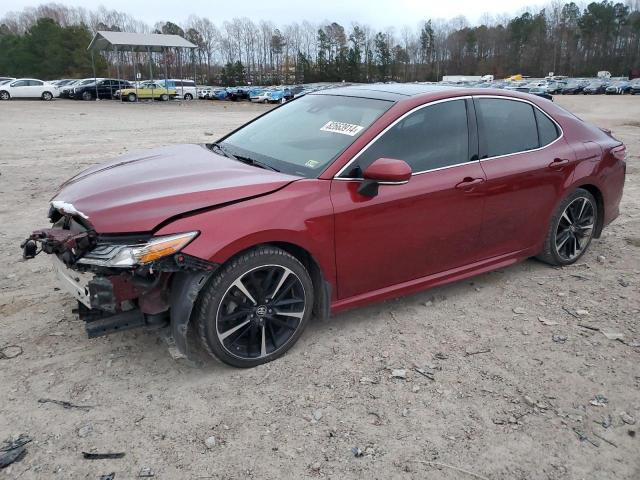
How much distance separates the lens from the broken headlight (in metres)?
2.87

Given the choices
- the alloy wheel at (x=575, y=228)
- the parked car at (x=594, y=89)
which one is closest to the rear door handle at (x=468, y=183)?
the alloy wheel at (x=575, y=228)

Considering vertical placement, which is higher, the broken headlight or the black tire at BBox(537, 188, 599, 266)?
the broken headlight

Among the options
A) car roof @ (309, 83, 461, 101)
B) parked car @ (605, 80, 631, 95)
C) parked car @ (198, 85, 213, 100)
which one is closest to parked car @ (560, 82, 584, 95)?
parked car @ (605, 80, 631, 95)

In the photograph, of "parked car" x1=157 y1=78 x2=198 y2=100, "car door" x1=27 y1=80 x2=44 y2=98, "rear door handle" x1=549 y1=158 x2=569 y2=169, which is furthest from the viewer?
"parked car" x1=157 y1=78 x2=198 y2=100

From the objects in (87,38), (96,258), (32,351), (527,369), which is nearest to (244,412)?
(96,258)

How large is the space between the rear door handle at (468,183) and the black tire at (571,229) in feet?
3.74

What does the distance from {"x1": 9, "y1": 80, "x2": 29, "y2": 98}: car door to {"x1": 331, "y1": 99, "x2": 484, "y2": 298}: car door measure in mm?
40440

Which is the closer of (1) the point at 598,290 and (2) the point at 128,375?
(2) the point at 128,375

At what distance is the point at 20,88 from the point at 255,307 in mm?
40875

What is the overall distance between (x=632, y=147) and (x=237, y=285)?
43.6 feet

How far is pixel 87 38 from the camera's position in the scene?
68.5 meters

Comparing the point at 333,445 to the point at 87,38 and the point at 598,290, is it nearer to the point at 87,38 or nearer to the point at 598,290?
the point at 598,290

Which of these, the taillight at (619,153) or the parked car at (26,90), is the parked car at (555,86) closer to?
the parked car at (26,90)

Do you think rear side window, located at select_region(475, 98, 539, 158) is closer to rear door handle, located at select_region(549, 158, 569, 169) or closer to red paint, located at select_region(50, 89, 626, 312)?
red paint, located at select_region(50, 89, 626, 312)
